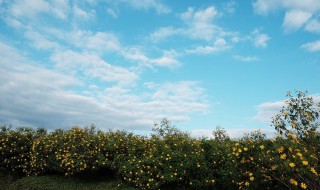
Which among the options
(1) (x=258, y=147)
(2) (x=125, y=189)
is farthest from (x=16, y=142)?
(1) (x=258, y=147)

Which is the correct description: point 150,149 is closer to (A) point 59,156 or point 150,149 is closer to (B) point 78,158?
(B) point 78,158

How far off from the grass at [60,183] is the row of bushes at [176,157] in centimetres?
36

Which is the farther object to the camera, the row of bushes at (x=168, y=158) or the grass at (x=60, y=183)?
the grass at (x=60, y=183)

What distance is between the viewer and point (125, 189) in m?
10.4

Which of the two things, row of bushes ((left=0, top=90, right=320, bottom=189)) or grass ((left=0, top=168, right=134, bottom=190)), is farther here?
A: grass ((left=0, top=168, right=134, bottom=190))

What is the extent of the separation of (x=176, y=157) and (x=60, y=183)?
5.08 metres

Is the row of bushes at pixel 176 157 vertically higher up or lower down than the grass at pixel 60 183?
higher up

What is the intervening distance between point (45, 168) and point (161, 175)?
576cm

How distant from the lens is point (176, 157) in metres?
10.1

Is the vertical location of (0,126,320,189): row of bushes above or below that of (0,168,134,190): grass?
above

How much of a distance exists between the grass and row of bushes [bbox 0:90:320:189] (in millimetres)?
358

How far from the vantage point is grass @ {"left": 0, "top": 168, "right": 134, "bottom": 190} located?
11.2 m

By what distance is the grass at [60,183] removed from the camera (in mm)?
→ 11218

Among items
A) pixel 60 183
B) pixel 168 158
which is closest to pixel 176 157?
pixel 168 158
